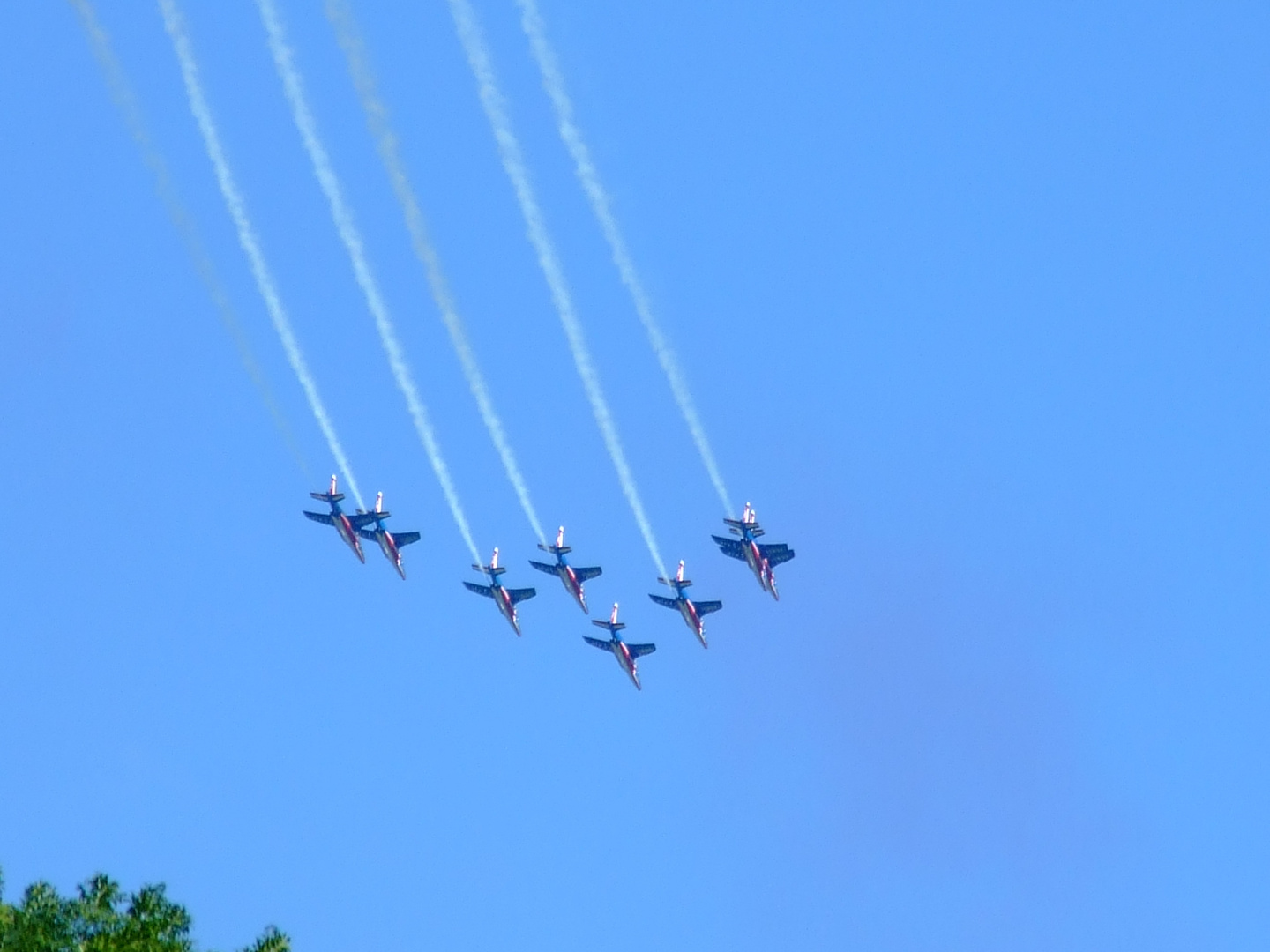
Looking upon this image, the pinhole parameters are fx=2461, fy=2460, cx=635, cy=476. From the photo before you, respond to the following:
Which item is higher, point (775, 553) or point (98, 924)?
point (775, 553)

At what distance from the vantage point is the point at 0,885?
131 ft

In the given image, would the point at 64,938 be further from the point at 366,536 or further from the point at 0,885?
the point at 366,536

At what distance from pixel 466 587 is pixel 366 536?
4816 mm

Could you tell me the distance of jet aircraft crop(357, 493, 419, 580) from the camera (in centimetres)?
6406

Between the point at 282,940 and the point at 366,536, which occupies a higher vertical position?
the point at 366,536

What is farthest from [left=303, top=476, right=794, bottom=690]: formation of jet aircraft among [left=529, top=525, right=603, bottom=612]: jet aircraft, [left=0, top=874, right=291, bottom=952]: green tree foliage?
[left=0, top=874, right=291, bottom=952]: green tree foliage

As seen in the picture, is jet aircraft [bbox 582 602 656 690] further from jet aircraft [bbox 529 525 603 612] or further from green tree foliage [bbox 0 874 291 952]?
green tree foliage [bbox 0 874 291 952]

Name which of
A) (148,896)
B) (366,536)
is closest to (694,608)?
(366,536)

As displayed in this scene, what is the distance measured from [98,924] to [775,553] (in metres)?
29.1

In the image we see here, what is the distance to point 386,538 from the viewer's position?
6419 centimetres

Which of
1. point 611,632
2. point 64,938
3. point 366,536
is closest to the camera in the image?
point 64,938

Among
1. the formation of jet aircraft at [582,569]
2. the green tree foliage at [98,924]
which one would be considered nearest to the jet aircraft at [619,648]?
the formation of jet aircraft at [582,569]

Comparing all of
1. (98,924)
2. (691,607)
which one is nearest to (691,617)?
(691,607)

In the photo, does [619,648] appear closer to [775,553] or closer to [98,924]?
[775,553]
